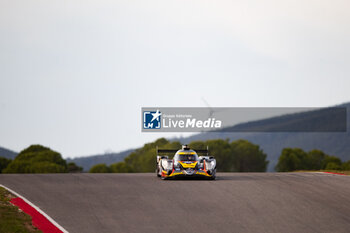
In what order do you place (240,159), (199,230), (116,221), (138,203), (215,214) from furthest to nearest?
1. (240,159)
2. (138,203)
3. (215,214)
4. (116,221)
5. (199,230)

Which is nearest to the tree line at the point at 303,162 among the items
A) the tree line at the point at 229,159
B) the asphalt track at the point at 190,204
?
the tree line at the point at 229,159

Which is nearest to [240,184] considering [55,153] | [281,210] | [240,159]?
[281,210]

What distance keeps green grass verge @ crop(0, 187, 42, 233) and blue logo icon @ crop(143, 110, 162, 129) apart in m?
33.4

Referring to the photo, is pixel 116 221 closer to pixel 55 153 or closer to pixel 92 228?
pixel 92 228

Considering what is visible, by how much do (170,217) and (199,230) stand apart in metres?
2.05

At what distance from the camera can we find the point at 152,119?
54719mm

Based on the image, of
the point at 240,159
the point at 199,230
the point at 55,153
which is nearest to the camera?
the point at 199,230

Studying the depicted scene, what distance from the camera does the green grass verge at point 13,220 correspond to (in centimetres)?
1501

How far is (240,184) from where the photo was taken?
2561 cm

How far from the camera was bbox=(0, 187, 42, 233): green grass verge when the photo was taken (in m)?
15.0

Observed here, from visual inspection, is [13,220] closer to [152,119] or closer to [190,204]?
[190,204]

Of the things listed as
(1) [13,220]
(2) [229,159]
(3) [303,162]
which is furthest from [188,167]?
(3) [303,162]

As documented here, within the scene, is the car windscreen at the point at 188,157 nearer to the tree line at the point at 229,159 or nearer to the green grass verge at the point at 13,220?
the green grass verge at the point at 13,220

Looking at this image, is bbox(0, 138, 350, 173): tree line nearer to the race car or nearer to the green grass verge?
the race car
